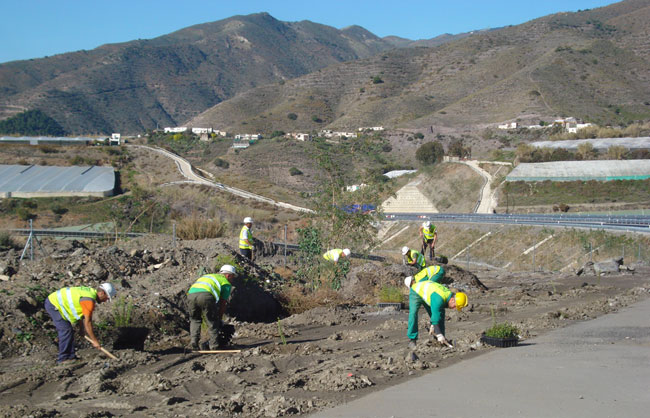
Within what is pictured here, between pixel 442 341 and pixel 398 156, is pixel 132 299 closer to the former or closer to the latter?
pixel 442 341

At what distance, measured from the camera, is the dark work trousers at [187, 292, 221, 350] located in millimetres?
10805

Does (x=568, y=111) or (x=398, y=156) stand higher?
(x=568, y=111)

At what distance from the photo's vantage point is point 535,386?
7781 mm

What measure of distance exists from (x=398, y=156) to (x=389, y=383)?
313 ft

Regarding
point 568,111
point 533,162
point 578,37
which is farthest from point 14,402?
point 578,37

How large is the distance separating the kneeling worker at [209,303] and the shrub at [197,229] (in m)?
12.0

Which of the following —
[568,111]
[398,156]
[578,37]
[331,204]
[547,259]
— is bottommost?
[547,259]

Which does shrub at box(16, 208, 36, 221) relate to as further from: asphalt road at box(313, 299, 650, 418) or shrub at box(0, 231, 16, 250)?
asphalt road at box(313, 299, 650, 418)

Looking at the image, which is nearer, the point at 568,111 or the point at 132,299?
the point at 132,299

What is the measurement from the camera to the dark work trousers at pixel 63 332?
32.4ft

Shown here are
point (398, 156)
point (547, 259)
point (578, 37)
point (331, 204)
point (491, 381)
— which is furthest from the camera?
point (578, 37)

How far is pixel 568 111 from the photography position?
349ft

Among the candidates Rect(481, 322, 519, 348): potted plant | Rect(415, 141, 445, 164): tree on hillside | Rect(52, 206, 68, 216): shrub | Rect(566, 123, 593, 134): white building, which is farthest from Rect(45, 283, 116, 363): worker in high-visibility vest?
Rect(566, 123, 593, 134): white building

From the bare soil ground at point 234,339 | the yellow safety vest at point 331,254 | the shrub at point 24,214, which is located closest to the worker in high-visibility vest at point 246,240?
the bare soil ground at point 234,339
